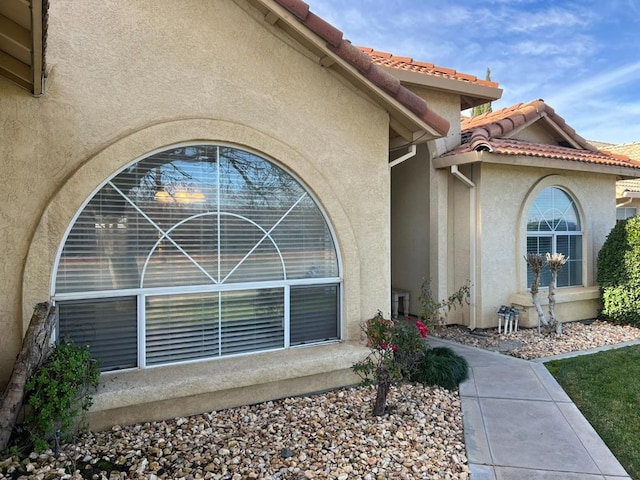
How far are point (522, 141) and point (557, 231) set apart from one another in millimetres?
2951

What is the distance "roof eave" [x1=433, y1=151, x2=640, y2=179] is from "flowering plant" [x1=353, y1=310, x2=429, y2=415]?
5426 mm

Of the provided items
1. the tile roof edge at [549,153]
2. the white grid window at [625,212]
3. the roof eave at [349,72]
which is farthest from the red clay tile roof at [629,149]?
the roof eave at [349,72]

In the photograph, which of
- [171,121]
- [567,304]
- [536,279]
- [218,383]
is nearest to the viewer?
[218,383]

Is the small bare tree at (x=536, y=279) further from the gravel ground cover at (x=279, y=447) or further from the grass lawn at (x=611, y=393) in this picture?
the gravel ground cover at (x=279, y=447)

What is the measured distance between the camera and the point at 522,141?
41.4ft

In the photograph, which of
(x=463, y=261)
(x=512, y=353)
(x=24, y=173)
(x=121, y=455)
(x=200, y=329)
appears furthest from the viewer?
(x=463, y=261)

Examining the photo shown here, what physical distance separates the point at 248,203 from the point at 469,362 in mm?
5778

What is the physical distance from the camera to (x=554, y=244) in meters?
12.3

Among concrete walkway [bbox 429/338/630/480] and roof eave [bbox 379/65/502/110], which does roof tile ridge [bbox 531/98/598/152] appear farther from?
concrete walkway [bbox 429/338/630/480]

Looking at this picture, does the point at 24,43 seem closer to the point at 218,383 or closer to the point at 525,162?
the point at 218,383

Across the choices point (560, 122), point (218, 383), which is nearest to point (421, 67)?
point (560, 122)

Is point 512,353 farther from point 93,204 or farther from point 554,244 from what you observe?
point 93,204

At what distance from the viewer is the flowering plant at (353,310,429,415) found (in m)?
6.00

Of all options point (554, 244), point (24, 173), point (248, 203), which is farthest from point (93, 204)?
point (554, 244)
